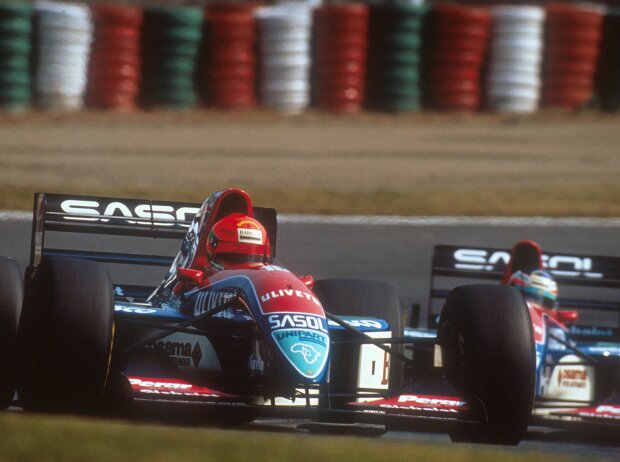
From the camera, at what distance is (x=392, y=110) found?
17672 mm

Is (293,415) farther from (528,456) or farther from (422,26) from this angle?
(422,26)

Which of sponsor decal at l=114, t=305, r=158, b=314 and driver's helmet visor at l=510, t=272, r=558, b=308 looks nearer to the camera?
sponsor decal at l=114, t=305, r=158, b=314

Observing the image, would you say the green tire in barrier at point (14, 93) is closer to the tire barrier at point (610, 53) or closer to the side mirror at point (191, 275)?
the tire barrier at point (610, 53)

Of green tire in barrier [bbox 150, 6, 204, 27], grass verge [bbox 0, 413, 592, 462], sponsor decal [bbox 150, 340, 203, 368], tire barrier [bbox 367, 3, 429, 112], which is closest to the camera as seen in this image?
grass verge [bbox 0, 413, 592, 462]

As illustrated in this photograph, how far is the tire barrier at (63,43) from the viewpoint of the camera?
16.0 meters

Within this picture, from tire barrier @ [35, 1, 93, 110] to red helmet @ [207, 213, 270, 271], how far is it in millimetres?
10228

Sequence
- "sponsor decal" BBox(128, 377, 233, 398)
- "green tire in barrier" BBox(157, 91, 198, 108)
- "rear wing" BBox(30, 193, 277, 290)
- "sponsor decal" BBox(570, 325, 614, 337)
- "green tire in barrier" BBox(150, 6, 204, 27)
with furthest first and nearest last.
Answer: "green tire in barrier" BBox(157, 91, 198, 108), "green tire in barrier" BBox(150, 6, 204, 27), "sponsor decal" BBox(570, 325, 614, 337), "rear wing" BBox(30, 193, 277, 290), "sponsor decal" BBox(128, 377, 233, 398)

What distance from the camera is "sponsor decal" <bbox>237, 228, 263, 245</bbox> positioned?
6.25 m

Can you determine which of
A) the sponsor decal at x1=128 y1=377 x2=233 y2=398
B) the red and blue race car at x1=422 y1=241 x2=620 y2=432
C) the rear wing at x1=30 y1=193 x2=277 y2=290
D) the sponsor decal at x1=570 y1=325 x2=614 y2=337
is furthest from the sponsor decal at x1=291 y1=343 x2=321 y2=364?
the sponsor decal at x1=570 y1=325 x2=614 y2=337

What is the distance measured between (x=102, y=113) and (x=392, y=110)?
372 centimetres

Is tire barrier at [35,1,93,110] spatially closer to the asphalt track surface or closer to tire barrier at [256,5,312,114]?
tire barrier at [256,5,312,114]

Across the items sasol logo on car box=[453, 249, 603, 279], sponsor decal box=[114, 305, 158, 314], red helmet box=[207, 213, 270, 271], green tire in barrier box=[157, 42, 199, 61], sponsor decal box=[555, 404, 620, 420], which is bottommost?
sponsor decal box=[555, 404, 620, 420]

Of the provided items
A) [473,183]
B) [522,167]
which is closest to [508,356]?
[473,183]

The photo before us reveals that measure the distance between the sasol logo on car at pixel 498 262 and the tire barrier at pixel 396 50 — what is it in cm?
808
